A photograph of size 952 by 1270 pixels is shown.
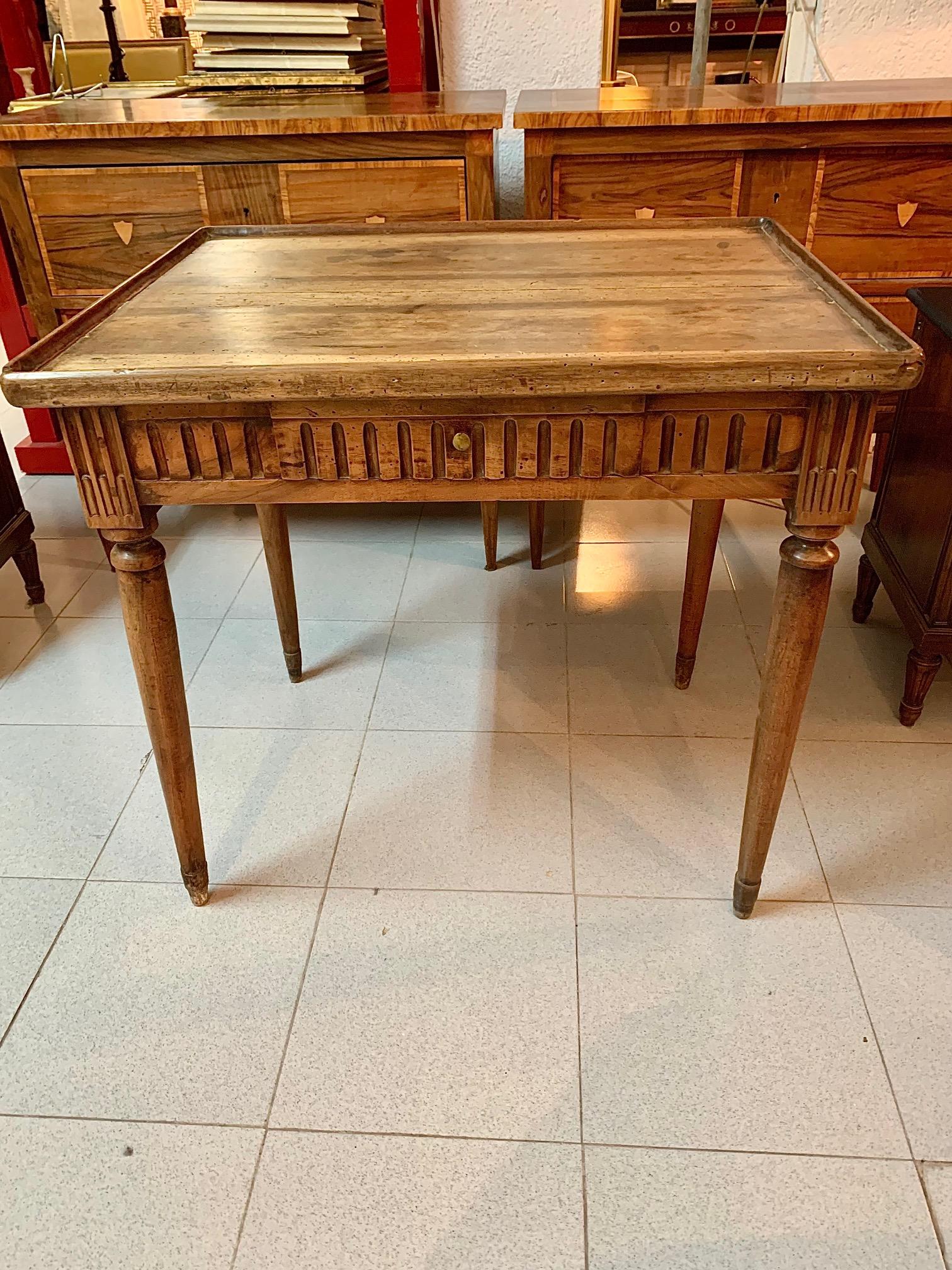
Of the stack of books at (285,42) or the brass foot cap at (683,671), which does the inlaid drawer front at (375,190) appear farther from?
the brass foot cap at (683,671)

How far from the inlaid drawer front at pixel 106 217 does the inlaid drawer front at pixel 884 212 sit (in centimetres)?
128

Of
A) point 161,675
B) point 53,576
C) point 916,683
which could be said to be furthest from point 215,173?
point 916,683

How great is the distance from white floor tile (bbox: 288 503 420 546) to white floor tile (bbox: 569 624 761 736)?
67 centimetres

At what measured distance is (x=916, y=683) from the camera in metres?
1.69

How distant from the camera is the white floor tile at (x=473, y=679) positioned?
178cm

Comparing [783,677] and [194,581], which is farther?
[194,581]

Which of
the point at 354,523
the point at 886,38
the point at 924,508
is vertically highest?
the point at 886,38

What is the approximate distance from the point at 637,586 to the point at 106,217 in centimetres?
138

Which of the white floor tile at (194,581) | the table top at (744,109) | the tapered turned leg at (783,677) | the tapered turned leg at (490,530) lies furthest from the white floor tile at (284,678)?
the table top at (744,109)

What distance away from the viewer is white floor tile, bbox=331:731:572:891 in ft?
4.77

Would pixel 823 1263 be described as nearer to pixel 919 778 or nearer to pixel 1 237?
pixel 919 778

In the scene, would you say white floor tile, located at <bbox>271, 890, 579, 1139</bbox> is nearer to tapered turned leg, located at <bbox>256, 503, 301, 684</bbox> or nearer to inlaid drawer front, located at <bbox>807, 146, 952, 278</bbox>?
tapered turned leg, located at <bbox>256, 503, 301, 684</bbox>

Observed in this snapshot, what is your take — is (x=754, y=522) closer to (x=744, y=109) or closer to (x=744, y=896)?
(x=744, y=109)

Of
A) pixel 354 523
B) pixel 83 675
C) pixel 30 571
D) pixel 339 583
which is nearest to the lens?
pixel 83 675
